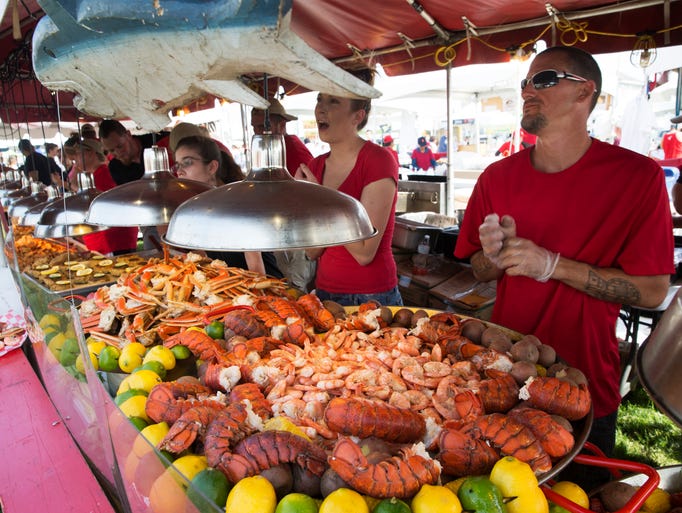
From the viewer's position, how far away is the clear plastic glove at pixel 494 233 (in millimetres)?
2066

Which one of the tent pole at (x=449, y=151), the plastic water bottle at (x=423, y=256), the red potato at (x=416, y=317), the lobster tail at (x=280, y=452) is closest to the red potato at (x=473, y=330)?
the red potato at (x=416, y=317)

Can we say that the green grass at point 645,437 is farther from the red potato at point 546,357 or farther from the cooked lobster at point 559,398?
the cooked lobster at point 559,398

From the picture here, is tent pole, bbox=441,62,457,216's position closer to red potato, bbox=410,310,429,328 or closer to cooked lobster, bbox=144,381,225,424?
red potato, bbox=410,310,429,328

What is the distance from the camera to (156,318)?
8.75ft

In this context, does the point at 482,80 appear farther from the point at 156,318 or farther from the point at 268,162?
the point at 268,162

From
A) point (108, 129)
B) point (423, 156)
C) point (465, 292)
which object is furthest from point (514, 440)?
point (423, 156)

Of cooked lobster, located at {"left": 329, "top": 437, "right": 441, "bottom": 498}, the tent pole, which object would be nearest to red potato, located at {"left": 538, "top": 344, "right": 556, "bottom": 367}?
cooked lobster, located at {"left": 329, "top": 437, "right": 441, "bottom": 498}

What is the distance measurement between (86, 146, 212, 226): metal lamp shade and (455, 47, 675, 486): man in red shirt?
4.33ft

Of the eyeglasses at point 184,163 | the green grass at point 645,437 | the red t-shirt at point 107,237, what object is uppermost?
the eyeglasses at point 184,163

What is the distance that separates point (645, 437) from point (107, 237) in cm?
556

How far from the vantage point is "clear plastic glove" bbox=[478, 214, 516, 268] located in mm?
2066

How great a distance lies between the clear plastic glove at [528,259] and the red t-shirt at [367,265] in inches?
38.0

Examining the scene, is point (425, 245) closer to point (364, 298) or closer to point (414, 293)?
point (414, 293)

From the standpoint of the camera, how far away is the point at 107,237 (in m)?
5.29
